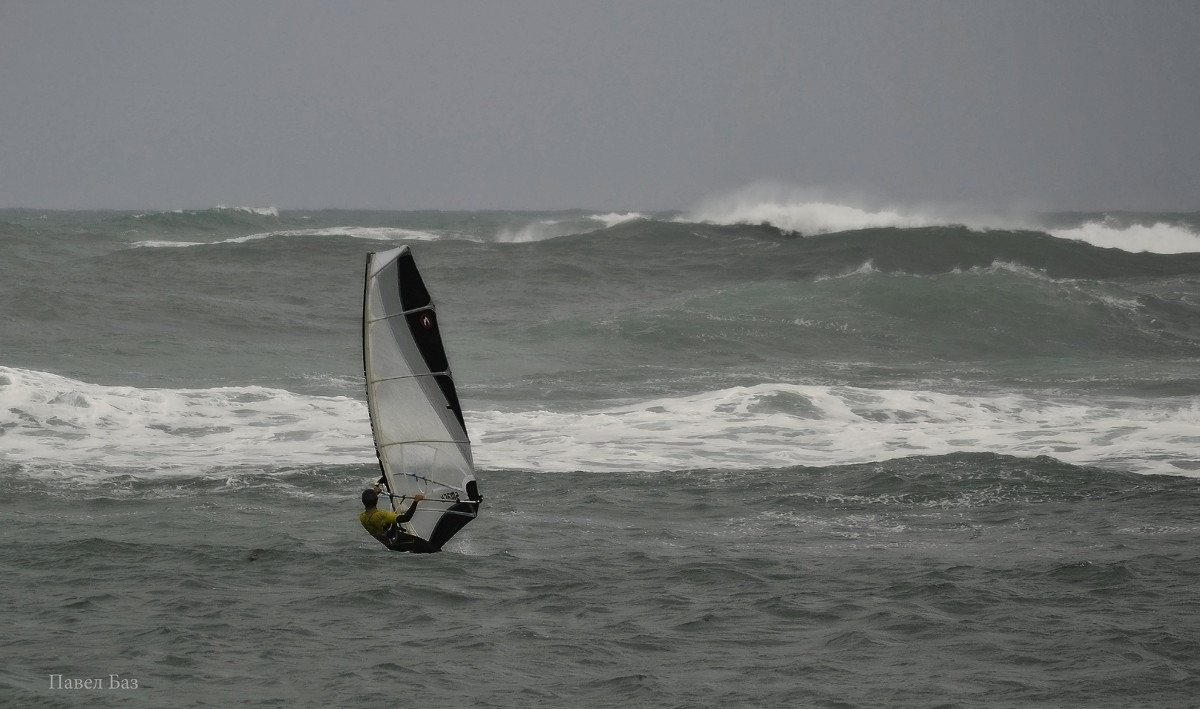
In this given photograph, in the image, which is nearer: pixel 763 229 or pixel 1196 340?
pixel 1196 340

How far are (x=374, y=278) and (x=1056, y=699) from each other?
20.3 ft

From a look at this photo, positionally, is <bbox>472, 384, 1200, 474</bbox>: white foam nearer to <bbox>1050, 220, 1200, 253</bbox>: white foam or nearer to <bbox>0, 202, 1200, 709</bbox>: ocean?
<bbox>0, 202, 1200, 709</bbox>: ocean

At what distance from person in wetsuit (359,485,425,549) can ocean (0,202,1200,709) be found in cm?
44

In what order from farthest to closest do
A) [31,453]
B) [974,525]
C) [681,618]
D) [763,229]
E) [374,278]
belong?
1. [763,229]
2. [31,453]
3. [974,525]
4. [374,278]
5. [681,618]

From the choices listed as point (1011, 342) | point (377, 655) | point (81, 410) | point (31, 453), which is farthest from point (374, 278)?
point (1011, 342)

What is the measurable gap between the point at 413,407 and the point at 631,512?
3448 millimetres

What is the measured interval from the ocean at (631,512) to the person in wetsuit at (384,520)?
436 mm

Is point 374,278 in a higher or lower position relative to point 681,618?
higher

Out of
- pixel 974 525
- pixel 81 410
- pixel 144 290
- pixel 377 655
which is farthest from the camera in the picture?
pixel 144 290

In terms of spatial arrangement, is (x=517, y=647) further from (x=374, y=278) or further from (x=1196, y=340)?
(x=1196, y=340)

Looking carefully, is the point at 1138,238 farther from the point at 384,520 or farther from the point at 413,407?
the point at 384,520

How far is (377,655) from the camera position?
30.0 feet

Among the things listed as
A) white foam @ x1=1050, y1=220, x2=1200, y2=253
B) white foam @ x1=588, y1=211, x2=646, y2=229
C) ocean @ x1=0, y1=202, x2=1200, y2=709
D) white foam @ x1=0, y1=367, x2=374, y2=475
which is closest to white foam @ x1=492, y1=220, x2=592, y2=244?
white foam @ x1=588, y1=211, x2=646, y2=229

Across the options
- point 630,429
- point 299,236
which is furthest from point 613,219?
point 630,429
